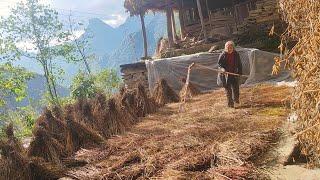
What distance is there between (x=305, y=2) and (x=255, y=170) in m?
1.93

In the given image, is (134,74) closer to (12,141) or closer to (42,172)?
(12,141)

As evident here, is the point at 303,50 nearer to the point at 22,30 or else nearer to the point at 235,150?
the point at 235,150

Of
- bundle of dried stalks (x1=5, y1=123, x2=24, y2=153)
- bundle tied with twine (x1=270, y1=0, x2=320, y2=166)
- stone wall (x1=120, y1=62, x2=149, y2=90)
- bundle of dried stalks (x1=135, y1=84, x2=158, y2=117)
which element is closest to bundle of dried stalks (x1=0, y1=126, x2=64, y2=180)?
bundle of dried stalks (x1=5, y1=123, x2=24, y2=153)

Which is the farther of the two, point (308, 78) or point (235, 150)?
point (235, 150)

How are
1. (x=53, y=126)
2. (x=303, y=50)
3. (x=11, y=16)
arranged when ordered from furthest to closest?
(x=11, y=16) < (x=53, y=126) < (x=303, y=50)

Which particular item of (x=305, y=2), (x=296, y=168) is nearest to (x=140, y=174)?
(x=296, y=168)

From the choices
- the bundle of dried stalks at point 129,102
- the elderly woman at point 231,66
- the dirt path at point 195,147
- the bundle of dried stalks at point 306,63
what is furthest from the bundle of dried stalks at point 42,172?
the elderly woman at point 231,66

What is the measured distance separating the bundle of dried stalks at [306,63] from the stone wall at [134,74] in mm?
12482

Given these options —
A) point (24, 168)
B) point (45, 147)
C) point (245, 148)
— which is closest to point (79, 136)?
point (45, 147)

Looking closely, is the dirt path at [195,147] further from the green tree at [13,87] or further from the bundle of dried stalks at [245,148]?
the green tree at [13,87]

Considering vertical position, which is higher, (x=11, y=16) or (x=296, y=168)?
(x=11, y=16)

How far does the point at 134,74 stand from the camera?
17109 millimetres

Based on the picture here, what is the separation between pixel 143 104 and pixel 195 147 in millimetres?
4921

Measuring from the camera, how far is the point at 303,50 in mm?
3990
